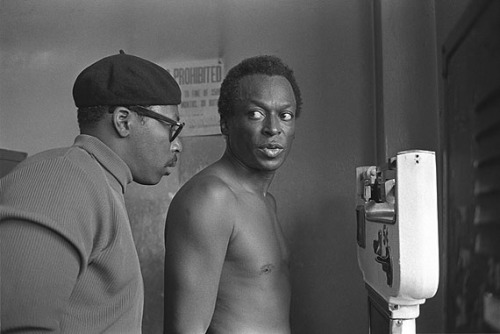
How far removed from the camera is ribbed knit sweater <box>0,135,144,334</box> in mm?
1046

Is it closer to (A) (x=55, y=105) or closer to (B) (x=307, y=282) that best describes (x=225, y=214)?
(B) (x=307, y=282)

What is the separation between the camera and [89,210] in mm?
1127

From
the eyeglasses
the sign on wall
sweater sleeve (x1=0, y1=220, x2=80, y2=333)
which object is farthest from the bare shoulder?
sweater sleeve (x1=0, y1=220, x2=80, y2=333)

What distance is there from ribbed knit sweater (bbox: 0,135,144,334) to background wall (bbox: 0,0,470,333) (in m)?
1.30

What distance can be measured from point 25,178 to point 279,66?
3.84ft

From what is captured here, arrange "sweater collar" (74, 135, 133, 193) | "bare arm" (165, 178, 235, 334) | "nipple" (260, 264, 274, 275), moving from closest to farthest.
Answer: "sweater collar" (74, 135, 133, 193), "bare arm" (165, 178, 235, 334), "nipple" (260, 264, 274, 275)

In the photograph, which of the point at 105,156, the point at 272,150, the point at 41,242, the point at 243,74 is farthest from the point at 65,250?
the point at 243,74

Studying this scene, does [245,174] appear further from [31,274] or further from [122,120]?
[31,274]

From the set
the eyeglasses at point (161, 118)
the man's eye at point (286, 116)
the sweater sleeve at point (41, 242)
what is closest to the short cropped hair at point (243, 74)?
the man's eye at point (286, 116)

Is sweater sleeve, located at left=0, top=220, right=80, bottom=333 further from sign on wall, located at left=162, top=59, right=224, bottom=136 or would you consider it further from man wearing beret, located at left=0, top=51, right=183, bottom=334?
sign on wall, located at left=162, top=59, right=224, bottom=136

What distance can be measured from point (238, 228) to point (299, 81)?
2.67 ft

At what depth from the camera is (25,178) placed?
111cm

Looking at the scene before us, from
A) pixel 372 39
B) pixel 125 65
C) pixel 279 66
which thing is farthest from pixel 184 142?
pixel 125 65

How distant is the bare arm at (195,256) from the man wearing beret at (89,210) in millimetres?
424
